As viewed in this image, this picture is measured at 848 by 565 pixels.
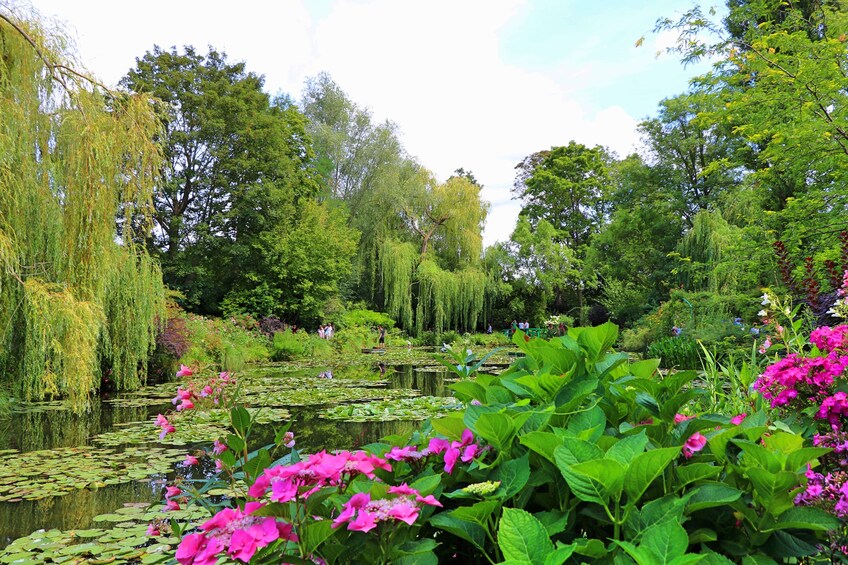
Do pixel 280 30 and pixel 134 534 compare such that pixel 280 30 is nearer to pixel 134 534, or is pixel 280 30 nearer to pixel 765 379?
pixel 134 534

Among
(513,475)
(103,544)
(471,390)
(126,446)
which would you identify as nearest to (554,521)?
(513,475)

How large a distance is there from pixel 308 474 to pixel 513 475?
0.33 m

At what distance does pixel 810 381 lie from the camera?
1.26 m

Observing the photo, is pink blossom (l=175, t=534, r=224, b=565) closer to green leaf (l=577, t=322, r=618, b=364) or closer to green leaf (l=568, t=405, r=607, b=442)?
green leaf (l=568, t=405, r=607, b=442)

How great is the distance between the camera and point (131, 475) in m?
4.04

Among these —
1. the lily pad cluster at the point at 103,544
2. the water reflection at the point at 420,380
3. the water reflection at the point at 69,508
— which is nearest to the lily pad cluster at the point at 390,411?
the water reflection at the point at 420,380

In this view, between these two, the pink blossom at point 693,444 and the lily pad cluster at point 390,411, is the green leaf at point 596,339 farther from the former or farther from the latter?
the lily pad cluster at point 390,411

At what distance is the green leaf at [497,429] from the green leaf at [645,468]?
20 centimetres

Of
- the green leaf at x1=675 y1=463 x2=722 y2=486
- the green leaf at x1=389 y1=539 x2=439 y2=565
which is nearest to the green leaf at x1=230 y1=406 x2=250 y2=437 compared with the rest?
the green leaf at x1=389 y1=539 x2=439 y2=565

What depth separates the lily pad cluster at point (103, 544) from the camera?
260 cm

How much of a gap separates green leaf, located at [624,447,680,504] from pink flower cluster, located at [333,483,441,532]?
280 millimetres

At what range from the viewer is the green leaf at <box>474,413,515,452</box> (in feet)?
2.82

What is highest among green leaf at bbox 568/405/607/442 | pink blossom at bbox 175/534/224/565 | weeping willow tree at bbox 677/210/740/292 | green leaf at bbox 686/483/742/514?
weeping willow tree at bbox 677/210/740/292

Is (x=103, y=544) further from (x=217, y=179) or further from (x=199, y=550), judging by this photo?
(x=217, y=179)
